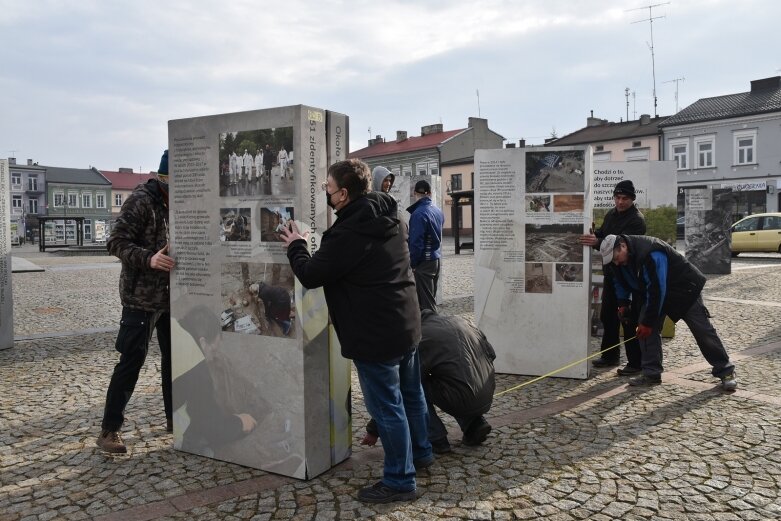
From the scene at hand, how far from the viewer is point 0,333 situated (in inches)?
304

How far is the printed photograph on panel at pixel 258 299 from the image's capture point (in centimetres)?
369

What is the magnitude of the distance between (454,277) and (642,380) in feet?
34.7

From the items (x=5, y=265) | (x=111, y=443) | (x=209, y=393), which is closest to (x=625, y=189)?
(x=209, y=393)

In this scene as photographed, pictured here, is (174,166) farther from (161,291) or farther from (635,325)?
(635,325)

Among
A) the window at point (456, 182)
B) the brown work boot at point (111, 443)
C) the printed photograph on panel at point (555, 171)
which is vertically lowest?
the brown work boot at point (111, 443)

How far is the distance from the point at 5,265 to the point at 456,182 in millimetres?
50917

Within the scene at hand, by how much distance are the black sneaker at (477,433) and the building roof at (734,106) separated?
40.4 meters

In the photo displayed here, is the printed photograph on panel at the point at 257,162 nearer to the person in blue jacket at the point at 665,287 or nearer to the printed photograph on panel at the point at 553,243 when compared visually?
the person in blue jacket at the point at 665,287

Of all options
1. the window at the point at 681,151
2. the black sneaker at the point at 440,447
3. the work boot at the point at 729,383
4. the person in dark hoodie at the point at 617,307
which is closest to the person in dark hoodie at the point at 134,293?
the black sneaker at the point at 440,447

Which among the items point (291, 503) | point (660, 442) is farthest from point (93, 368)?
point (660, 442)

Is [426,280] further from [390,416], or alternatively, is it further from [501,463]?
[390,416]

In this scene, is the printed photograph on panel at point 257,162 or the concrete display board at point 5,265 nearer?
the printed photograph on panel at point 257,162

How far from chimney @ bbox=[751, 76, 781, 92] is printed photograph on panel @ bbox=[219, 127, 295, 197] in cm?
4423

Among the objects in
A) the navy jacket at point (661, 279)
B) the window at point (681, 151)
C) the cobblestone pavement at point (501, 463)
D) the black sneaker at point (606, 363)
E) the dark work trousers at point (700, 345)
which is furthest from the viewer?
the window at point (681, 151)
